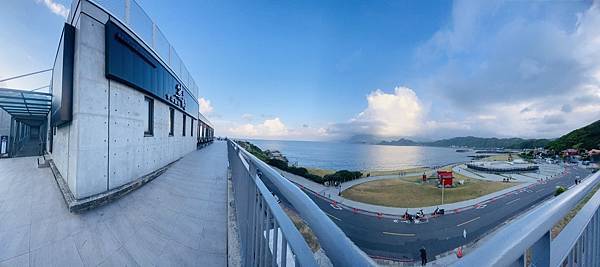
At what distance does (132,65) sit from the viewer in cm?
645

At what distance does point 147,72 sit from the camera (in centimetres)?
748

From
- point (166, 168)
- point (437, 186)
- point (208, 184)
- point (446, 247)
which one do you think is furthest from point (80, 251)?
point (437, 186)

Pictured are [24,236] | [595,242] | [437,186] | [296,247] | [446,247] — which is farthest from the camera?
[437,186]

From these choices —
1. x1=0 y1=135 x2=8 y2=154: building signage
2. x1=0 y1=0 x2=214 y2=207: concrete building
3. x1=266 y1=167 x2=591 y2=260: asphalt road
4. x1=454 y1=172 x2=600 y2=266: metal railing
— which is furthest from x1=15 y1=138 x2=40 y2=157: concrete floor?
x1=454 y1=172 x2=600 y2=266: metal railing

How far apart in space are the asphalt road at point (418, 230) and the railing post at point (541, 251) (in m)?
8.79

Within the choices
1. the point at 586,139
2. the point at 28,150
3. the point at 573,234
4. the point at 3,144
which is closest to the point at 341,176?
the point at 573,234

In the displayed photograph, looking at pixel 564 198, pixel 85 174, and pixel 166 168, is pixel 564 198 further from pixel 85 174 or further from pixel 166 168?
pixel 166 168

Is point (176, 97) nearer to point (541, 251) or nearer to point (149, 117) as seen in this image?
point (149, 117)

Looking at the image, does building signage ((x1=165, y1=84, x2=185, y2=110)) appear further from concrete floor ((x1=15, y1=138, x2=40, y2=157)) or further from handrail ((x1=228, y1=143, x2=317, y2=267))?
concrete floor ((x1=15, y1=138, x2=40, y2=157))

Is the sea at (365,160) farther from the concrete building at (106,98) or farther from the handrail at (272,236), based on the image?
the handrail at (272,236)

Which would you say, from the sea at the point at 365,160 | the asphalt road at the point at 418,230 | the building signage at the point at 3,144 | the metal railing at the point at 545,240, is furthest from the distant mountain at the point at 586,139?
the building signage at the point at 3,144

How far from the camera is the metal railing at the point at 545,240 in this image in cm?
70

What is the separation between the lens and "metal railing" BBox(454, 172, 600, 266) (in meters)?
0.70

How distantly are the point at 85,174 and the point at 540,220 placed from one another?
7.02 meters
